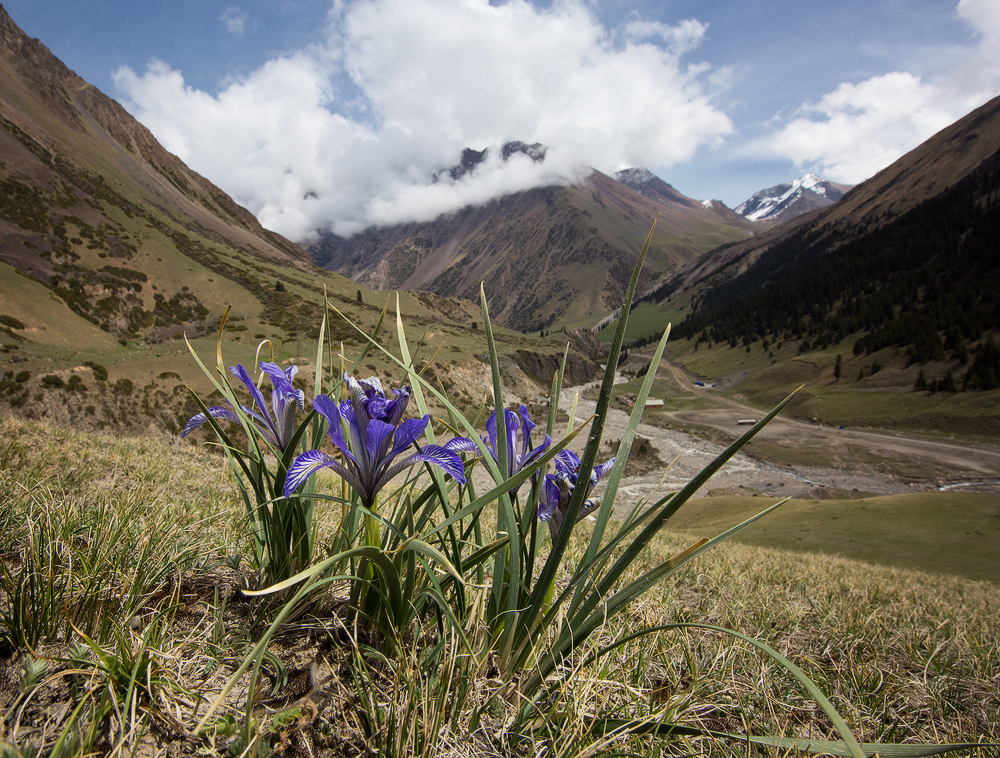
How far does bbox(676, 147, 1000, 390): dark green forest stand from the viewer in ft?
171

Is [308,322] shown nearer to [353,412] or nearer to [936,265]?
[353,412]

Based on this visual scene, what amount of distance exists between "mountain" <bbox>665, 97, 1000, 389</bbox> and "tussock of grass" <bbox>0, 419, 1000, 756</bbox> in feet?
199

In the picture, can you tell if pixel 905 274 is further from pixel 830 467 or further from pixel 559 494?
pixel 559 494

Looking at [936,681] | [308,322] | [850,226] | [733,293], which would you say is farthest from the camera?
[733,293]

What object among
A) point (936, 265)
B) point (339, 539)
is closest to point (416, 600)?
point (339, 539)

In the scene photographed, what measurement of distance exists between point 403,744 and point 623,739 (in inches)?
30.4

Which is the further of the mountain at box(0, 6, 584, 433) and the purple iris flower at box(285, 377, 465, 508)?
the mountain at box(0, 6, 584, 433)

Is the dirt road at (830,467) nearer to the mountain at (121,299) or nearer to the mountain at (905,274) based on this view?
the mountain at (905,274)

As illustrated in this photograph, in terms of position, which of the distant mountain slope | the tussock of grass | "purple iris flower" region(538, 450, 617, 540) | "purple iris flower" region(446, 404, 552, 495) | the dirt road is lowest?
the dirt road

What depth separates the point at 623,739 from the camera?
4.92 ft

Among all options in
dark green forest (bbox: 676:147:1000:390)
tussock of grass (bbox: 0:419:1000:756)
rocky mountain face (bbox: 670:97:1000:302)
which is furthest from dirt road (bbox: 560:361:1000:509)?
rocky mountain face (bbox: 670:97:1000:302)

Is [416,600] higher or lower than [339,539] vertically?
lower

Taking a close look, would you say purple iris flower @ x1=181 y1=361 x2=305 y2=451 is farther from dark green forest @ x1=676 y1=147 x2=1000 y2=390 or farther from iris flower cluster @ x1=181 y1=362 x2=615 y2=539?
dark green forest @ x1=676 y1=147 x2=1000 y2=390

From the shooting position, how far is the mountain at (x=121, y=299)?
20688 millimetres
